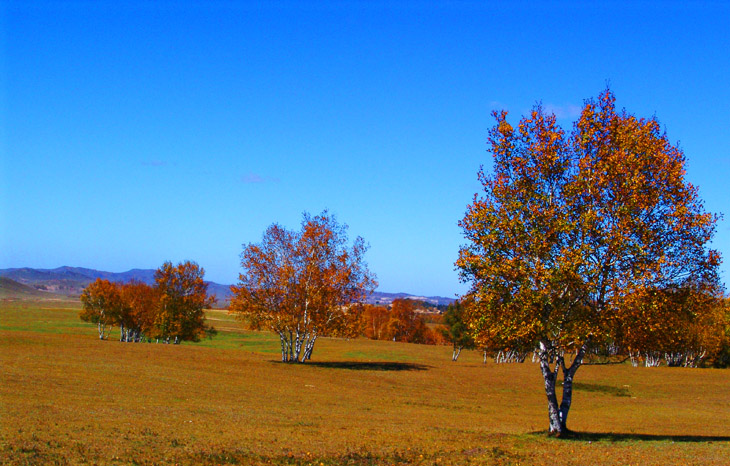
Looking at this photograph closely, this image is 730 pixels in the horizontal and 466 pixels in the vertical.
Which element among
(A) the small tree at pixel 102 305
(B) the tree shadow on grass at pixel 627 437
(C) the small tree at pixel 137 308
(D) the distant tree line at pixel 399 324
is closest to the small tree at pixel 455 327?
(C) the small tree at pixel 137 308

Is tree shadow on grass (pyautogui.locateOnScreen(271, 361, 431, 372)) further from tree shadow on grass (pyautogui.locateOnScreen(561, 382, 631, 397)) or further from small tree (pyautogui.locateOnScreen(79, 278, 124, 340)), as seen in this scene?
small tree (pyautogui.locateOnScreen(79, 278, 124, 340))

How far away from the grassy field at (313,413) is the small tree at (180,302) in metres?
28.6

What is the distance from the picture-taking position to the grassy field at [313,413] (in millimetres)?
20031

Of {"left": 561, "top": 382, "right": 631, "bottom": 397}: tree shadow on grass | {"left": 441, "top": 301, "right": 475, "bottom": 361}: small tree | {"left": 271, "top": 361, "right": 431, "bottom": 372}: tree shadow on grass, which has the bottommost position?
{"left": 271, "top": 361, "right": 431, "bottom": 372}: tree shadow on grass

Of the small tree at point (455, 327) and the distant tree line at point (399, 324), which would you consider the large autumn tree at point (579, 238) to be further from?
the distant tree line at point (399, 324)

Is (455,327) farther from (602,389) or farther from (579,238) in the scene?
(579,238)

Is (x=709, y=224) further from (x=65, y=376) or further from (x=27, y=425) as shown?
(x=65, y=376)

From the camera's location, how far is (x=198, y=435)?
72.9 feet

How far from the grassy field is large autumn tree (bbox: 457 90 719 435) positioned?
4922 mm

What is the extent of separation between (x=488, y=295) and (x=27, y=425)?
18.4 metres

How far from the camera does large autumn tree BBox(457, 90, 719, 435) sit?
80.6 ft

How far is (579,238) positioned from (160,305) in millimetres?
86029

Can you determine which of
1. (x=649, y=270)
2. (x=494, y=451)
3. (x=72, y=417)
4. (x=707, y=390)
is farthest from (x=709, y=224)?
(x=707, y=390)


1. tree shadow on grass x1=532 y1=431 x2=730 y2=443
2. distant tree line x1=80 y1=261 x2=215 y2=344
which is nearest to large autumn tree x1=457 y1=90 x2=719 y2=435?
tree shadow on grass x1=532 y1=431 x2=730 y2=443
